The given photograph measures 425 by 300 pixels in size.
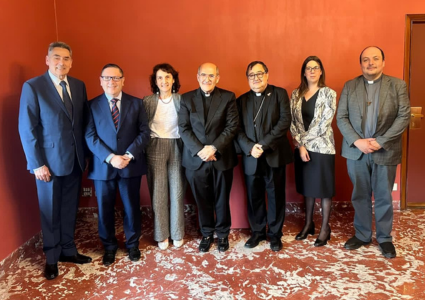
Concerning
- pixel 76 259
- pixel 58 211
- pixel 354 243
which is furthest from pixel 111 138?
pixel 354 243

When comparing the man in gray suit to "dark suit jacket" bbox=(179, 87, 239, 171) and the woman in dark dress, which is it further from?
"dark suit jacket" bbox=(179, 87, 239, 171)

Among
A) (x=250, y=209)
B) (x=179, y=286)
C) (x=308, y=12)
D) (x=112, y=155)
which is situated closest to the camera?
(x=179, y=286)

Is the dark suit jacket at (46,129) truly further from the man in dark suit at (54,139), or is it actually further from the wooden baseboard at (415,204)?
the wooden baseboard at (415,204)

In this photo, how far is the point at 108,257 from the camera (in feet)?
9.29

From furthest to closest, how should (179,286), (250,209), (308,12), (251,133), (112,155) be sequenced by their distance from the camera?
(308,12), (250,209), (251,133), (112,155), (179,286)

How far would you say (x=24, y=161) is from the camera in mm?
2961

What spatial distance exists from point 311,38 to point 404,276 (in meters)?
2.57

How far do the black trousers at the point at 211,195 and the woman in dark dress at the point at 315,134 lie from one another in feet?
2.37

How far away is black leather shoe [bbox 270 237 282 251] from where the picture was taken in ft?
9.70

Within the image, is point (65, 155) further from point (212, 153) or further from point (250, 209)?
point (250, 209)

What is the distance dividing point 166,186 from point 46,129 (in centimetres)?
111

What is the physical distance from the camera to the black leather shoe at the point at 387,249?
2.80 m

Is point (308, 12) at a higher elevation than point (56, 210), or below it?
higher

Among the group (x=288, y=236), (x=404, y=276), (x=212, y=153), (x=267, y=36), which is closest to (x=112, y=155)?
(x=212, y=153)
